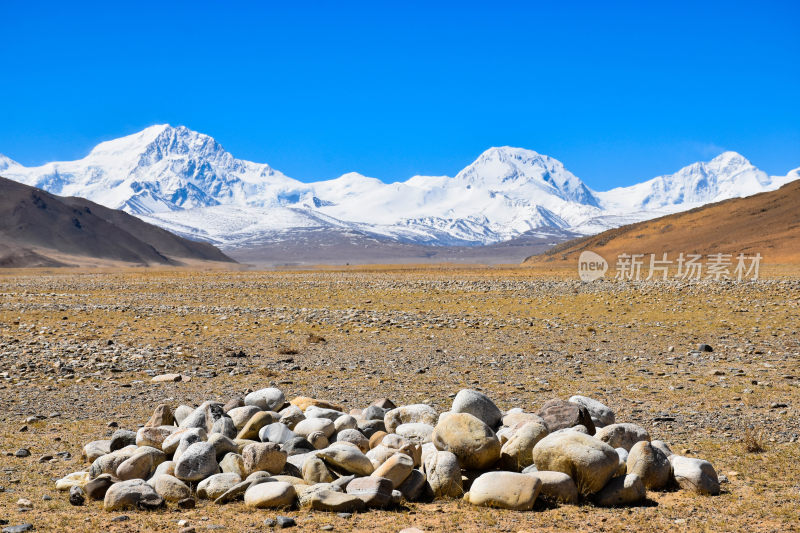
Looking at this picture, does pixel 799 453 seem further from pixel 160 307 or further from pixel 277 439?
pixel 160 307

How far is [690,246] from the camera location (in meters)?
101

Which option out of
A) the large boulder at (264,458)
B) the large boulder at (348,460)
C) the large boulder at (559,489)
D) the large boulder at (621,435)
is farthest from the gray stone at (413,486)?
the large boulder at (621,435)

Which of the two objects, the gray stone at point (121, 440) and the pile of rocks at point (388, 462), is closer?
the pile of rocks at point (388, 462)

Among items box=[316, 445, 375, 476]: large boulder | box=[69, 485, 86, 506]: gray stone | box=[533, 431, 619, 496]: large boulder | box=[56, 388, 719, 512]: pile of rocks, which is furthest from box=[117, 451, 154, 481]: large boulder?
box=[533, 431, 619, 496]: large boulder

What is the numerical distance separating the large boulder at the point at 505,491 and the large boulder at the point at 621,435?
1820 millimetres

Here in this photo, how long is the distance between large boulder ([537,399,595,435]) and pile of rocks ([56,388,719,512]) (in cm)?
2

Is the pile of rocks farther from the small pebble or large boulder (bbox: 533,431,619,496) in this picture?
the small pebble

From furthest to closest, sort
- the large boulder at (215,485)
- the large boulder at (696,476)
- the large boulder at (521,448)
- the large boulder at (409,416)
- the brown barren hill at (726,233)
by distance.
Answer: the brown barren hill at (726,233) < the large boulder at (409,416) < the large boulder at (521,448) < the large boulder at (215,485) < the large boulder at (696,476)

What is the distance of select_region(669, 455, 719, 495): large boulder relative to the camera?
7.41 m

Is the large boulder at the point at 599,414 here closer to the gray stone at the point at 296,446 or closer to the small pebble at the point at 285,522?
the gray stone at the point at 296,446

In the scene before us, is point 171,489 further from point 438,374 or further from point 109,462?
point 438,374

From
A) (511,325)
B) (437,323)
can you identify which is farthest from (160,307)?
(511,325)

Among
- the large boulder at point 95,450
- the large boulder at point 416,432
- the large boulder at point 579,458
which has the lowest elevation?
the large boulder at point 95,450

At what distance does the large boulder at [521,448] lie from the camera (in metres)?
8.17
